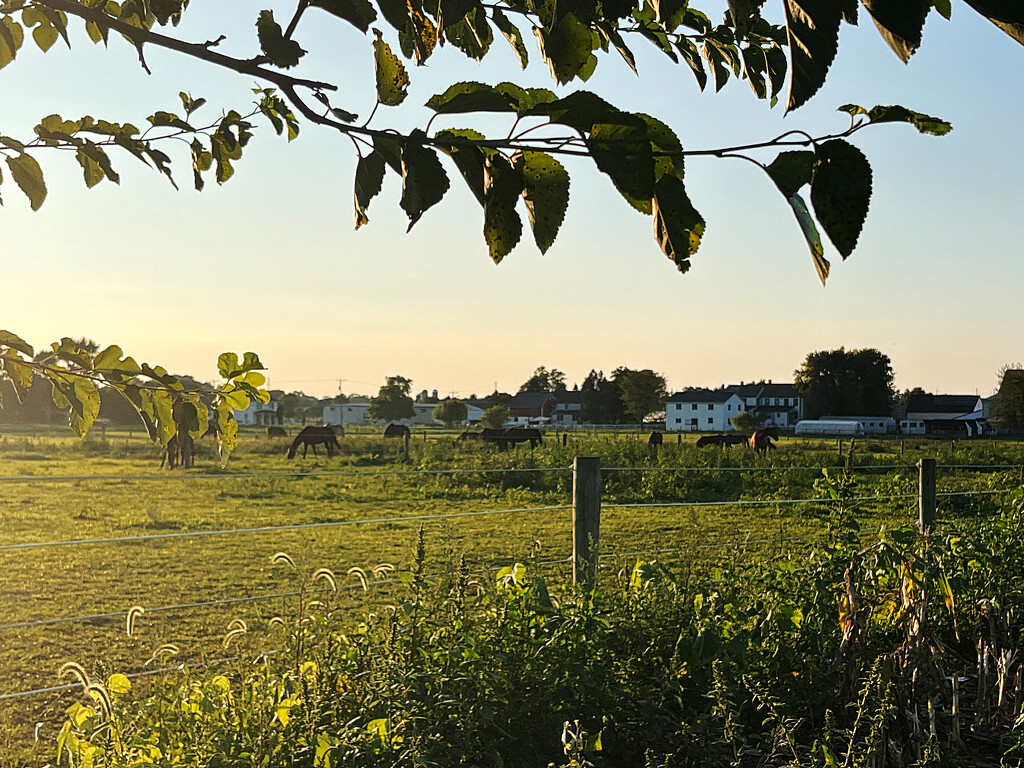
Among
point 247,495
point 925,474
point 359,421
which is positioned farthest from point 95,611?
point 359,421

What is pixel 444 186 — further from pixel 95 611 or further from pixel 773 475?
pixel 773 475

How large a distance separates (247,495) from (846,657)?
41.8 ft

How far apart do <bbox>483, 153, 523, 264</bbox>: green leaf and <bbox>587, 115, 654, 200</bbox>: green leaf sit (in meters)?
0.17

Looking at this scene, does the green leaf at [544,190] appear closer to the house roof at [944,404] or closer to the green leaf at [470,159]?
the green leaf at [470,159]

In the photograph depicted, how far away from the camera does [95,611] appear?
6.68m

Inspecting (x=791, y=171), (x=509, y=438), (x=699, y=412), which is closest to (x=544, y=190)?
(x=791, y=171)

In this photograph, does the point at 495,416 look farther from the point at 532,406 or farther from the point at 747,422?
the point at 532,406

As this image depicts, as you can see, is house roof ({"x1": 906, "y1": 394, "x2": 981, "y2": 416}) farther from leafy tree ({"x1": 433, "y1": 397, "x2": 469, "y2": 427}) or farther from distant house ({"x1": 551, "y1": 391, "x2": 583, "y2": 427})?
leafy tree ({"x1": 433, "y1": 397, "x2": 469, "y2": 427})

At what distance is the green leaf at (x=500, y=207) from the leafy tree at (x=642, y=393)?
8284 centimetres

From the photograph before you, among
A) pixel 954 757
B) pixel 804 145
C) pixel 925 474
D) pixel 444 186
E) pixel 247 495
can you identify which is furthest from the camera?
pixel 247 495

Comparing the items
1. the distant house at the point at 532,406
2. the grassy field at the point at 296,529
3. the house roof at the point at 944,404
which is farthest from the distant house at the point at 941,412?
the grassy field at the point at 296,529

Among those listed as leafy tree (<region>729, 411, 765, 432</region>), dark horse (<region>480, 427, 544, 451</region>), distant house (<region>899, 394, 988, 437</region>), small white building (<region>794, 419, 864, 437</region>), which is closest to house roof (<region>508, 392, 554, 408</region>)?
small white building (<region>794, 419, 864, 437</region>)

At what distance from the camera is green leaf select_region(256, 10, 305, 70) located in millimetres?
1073

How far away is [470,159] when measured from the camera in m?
1.01
